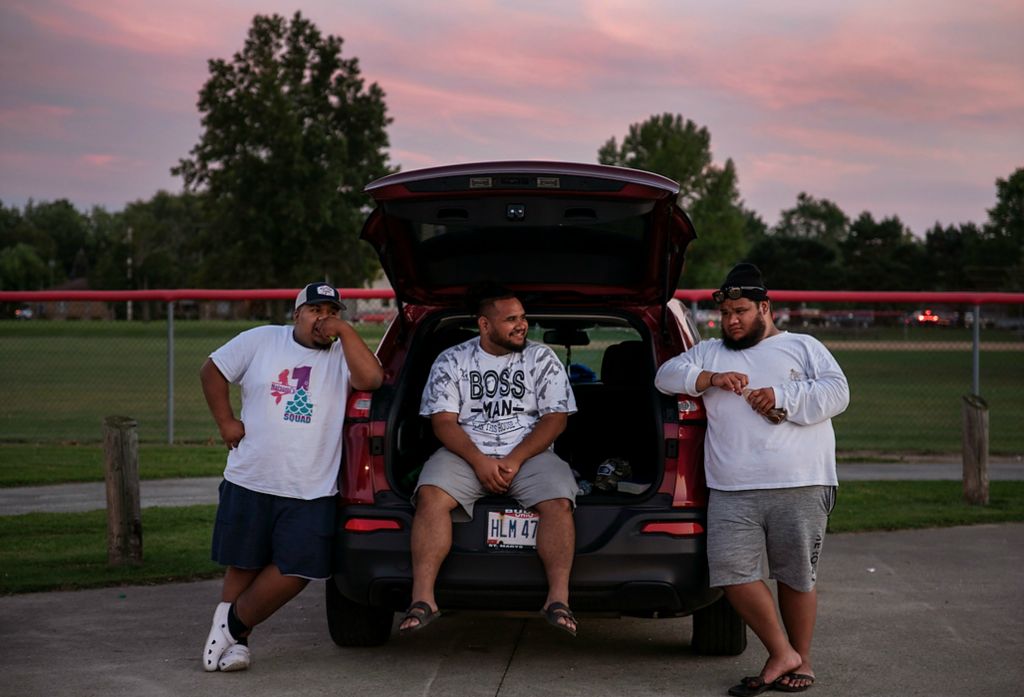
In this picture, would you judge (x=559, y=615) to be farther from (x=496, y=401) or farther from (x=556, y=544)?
(x=496, y=401)

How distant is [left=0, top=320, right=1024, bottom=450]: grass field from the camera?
15789 millimetres

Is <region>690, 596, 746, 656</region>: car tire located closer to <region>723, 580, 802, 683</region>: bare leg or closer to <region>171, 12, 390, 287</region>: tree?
<region>723, 580, 802, 683</region>: bare leg

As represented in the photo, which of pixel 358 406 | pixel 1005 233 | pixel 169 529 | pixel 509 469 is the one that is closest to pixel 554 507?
A: pixel 509 469

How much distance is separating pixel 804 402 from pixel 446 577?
162cm

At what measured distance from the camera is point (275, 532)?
5.51 m

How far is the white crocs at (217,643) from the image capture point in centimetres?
544

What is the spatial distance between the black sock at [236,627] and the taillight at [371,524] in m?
0.68

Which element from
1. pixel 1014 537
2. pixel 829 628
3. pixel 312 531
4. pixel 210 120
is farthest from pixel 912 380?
pixel 210 120

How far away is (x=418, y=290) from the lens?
6.08 m

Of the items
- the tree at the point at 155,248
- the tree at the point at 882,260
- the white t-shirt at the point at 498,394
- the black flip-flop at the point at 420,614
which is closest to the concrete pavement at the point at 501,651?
the black flip-flop at the point at 420,614

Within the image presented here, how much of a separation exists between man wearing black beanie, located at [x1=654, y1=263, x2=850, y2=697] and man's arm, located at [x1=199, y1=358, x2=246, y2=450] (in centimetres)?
191

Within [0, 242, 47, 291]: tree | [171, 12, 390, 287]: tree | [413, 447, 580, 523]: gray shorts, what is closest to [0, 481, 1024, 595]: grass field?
[413, 447, 580, 523]: gray shorts

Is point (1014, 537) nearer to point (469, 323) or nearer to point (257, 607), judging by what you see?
point (469, 323)

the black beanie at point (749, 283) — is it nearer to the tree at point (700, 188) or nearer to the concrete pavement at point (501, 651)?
the concrete pavement at point (501, 651)
